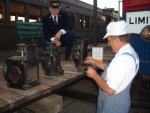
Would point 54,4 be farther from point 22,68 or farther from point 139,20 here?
point 22,68

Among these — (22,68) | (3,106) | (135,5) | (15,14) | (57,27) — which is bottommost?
(3,106)

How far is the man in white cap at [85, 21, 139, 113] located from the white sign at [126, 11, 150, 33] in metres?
1.78

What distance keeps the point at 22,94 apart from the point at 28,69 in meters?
0.30

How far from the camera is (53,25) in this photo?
5.04 metres

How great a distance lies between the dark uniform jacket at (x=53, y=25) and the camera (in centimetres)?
498

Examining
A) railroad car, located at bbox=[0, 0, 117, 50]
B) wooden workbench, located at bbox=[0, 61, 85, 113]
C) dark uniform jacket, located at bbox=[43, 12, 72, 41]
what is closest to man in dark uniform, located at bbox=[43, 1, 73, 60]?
dark uniform jacket, located at bbox=[43, 12, 72, 41]

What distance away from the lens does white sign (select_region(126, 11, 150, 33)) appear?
3.83 m

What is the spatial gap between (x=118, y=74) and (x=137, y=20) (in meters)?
2.20

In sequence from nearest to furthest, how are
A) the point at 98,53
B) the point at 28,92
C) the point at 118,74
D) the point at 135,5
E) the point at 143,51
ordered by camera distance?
1. the point at 118,74
2. the point at 28,92
3. the point at 98,53
4. the point at 135,5
5. the point at 143,51

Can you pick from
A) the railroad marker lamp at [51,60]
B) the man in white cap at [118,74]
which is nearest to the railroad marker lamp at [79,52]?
the railroad marker lamp at [51,60]

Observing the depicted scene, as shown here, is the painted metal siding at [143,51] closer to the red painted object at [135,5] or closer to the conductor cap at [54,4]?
the red painted object at [135,5]

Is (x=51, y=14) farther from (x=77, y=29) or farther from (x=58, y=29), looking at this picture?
(x=77, y=29)

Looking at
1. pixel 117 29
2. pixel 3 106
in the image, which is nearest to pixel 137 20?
pixel 117 29

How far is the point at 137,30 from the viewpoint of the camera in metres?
3.97
